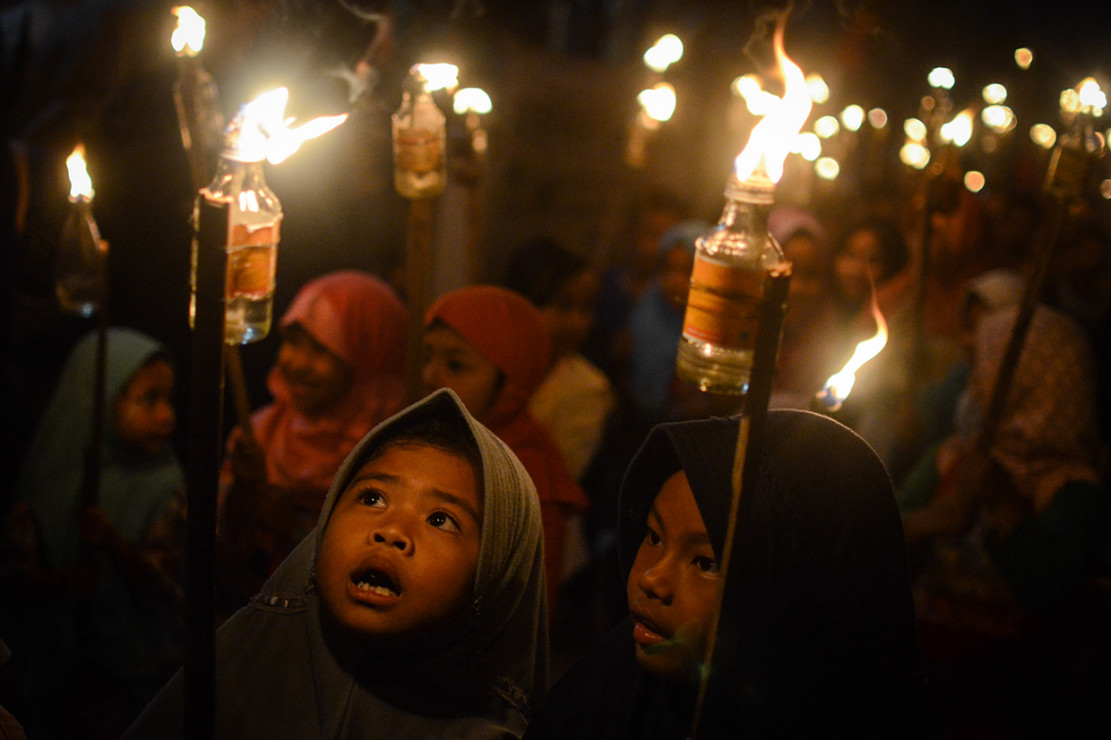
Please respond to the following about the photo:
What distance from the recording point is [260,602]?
1.90 m

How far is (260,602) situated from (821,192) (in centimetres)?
603

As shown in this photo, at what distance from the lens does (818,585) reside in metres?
1.50

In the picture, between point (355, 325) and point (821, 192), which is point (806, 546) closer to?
point (355, 325)

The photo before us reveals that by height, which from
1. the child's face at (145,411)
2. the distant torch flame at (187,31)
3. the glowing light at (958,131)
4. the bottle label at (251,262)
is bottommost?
the child's face at (145,411)

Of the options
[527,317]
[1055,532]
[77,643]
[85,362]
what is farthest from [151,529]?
[1055,532]

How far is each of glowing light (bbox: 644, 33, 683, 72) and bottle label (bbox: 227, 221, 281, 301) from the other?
5.83 m

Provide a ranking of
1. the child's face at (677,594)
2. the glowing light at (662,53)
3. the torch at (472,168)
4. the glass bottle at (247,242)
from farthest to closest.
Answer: the glowing light at (662,53)
the torch at (472,168)
the glass bottle at (247,242)
the child's face at (677,594)

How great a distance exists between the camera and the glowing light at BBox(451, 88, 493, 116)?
4.88 metres

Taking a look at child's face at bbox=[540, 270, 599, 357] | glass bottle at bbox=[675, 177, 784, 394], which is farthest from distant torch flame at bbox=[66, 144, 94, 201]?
child's face at bbox=[540, 270, 599, 357]

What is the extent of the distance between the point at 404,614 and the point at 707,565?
511 mm

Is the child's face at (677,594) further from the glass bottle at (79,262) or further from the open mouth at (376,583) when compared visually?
the glass bottle at (79,262)

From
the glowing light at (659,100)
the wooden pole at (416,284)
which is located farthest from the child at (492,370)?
the glowing light at (659,100)

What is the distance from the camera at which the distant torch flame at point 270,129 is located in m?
1.66

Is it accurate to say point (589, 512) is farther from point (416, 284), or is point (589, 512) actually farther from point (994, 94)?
point (994, 94)
